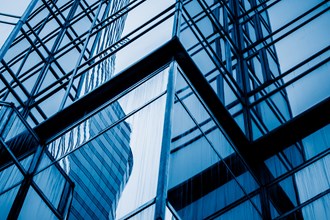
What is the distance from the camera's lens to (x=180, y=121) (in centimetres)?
1245

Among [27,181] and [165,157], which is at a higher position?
[27,181]

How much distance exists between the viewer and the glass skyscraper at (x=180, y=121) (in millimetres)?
11961

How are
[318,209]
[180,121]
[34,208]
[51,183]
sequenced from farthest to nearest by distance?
[51,183] < [34,208] < [318,209] < [180,121]

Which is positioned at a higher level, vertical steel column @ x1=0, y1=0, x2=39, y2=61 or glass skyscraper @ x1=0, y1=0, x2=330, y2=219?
vertical steel column @ x1=0, y1=0, x2=39, y2=61

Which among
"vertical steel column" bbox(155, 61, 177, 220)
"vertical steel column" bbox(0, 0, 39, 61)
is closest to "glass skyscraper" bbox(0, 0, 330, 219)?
"vertical steel column" bbox(155, 61, 177, 220)

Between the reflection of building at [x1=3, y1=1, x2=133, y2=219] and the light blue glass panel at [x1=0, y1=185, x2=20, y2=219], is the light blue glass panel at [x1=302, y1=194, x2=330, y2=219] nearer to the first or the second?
the reflection of building at [x1=3, y1=1, x2=133, y2=219]

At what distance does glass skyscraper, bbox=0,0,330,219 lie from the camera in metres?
12.0

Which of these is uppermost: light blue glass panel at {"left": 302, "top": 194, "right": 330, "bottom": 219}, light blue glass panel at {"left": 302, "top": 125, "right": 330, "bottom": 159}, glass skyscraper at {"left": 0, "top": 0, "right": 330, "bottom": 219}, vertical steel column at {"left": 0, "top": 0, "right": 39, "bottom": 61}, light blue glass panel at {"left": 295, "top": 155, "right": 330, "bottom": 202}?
vertical steel column at {"left": 0, "top": 0, "right": 39, "bottom": 61}

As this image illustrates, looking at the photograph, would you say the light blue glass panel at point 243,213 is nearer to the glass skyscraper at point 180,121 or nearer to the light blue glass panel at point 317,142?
the glass skyscraper at point 180,121

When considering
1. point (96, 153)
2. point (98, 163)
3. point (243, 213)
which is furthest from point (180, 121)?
point (243, 213)

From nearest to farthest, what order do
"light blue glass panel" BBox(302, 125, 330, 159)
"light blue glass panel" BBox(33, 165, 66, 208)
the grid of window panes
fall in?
the grid of window panes, "light blue glass panel" BBox(33, 165, 66, 208), "light blue glass panel" BBox(302, 125, 330, 159)

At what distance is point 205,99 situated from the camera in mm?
14703

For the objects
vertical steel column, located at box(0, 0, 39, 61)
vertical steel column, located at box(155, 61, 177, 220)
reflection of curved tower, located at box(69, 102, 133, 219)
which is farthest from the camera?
vertical steel column, located at box(0, 0, 39, 61)

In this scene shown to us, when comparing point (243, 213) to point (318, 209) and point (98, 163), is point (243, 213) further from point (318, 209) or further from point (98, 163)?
point (98, 163)
